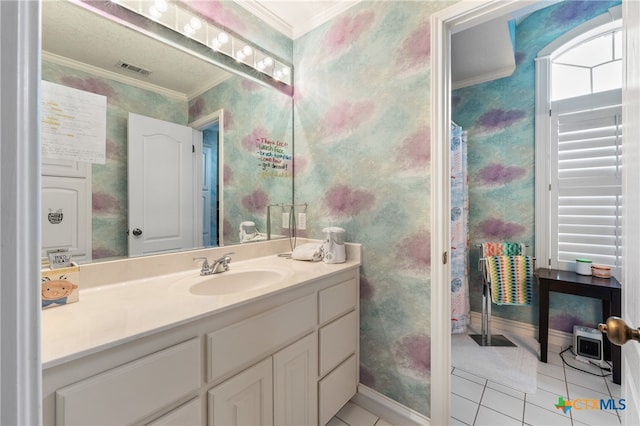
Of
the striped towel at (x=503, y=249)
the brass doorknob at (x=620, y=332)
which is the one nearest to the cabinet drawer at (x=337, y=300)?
the brass doorknob at (x=620, y=332)

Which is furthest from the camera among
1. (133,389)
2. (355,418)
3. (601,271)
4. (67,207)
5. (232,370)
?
(601,271)

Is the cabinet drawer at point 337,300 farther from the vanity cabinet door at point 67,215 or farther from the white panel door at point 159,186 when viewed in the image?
the vanity cabinet door at point 67,215

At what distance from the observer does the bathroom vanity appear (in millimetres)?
698

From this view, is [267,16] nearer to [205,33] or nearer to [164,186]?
[205,33]

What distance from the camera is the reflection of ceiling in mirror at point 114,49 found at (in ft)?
3.62

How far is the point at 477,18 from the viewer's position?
1.32 metres

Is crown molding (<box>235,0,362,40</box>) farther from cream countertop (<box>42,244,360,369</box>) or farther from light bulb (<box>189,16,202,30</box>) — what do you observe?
cream countertop (<box>42,244,360,369</box>)

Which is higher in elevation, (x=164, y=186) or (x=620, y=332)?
(x=164, y=186)

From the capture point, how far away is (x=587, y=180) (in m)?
2.21

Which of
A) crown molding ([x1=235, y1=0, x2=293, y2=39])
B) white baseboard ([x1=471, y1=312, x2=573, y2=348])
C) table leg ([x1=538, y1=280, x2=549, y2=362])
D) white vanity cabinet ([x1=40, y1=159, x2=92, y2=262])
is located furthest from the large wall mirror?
white baseboard ([x1=471, y1=312, x2=573, y2=348])

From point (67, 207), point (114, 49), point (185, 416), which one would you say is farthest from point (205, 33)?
point (185, 416)

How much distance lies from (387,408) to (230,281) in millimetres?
1113

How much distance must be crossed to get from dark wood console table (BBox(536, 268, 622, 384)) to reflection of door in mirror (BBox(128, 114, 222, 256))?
2.46 meters

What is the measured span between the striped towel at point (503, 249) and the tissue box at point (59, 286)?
2772 millimetres
